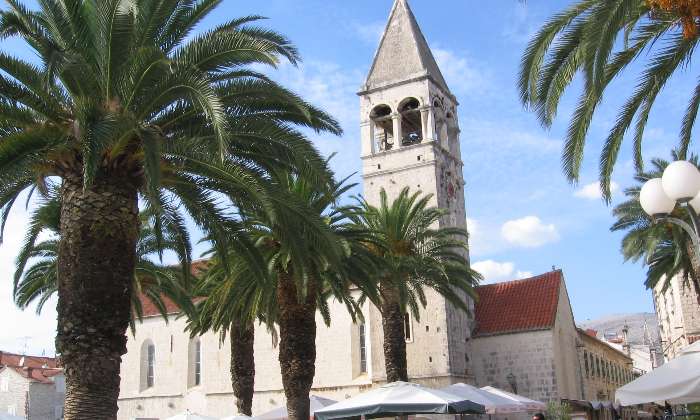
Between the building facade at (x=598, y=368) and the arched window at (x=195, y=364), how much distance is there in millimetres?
20764

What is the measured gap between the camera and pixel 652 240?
2455 centimetres

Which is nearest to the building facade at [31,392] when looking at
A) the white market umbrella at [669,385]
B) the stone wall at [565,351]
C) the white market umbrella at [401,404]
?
the stone wall at [565,351]

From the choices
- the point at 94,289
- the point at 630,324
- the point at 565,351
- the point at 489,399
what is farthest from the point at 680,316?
the point at 630,324

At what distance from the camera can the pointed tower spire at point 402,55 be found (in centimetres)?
3844

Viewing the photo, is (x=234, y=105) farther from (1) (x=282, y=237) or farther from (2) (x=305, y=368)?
(2) (x=305, y=368)

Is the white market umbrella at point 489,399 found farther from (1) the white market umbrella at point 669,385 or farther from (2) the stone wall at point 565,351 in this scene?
(2) the stone wall at point 565,351

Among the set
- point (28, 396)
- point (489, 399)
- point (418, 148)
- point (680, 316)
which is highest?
point (418, 148)

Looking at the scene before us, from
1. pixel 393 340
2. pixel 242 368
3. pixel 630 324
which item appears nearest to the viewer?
pixel 393 340

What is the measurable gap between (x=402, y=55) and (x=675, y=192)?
3259cm

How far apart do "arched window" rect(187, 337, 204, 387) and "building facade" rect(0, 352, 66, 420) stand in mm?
16038

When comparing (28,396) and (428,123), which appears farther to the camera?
(28,396)

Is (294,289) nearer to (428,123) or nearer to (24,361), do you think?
(428,123)

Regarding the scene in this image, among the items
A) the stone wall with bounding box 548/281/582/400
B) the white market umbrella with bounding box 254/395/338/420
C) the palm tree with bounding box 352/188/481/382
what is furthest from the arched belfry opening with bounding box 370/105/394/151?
the white market umbrella with bounding box 254/395/338/420

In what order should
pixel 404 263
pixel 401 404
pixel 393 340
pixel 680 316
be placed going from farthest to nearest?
pixel 680 316, pixel 393 340, pixel 404 263, pixel 401 404
